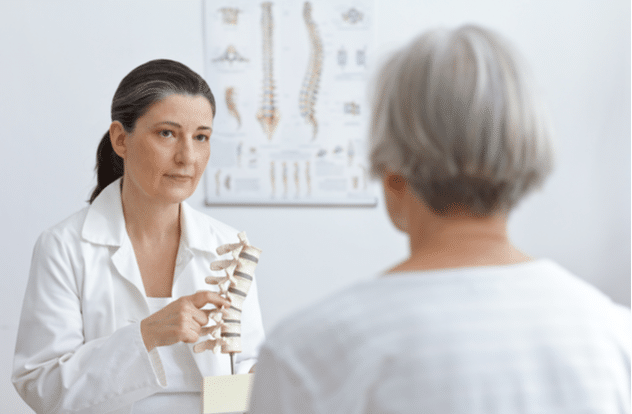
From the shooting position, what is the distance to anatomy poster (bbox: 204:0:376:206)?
2.65m

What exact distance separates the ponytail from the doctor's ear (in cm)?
14

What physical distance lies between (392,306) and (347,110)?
85.4 inches

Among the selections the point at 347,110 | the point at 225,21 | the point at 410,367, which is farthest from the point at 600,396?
the point at 225,21

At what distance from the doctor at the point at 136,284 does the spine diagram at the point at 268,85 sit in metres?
1.16

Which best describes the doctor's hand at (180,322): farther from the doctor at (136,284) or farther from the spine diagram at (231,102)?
the spine diagram at (231,102)

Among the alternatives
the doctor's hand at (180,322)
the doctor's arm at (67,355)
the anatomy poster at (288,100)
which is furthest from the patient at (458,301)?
the anatomy poster at (288,100)

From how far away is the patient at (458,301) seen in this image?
59 cm

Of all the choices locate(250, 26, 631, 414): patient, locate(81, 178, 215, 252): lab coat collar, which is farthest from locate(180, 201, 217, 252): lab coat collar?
locate(250, 26, 631, 414): patient

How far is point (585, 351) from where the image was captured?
0.61m

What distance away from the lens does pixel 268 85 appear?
8.79ft

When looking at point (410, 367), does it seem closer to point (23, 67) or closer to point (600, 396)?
point (600, 396)

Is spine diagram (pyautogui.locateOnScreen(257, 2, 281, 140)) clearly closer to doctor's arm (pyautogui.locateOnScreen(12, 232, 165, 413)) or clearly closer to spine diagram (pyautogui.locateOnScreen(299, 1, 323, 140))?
spine diagram (pyautogui.locateOnScreen(299, 1, 323, 140))

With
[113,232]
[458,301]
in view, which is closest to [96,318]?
[113,232]

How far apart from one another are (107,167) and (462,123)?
126cm
